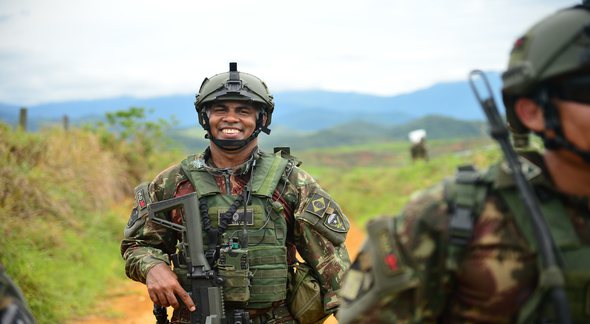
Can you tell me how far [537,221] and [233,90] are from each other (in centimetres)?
259

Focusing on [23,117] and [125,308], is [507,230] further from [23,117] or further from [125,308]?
[23,117]

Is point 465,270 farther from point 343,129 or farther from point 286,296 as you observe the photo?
point 343,129

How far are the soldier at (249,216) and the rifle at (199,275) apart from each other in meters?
0.06

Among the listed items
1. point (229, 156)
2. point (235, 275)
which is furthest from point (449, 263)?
point (229, 156)

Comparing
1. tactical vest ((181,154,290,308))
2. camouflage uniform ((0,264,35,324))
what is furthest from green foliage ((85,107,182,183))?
camouflage uniform ((0,264,35,324))

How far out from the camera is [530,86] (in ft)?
6.27

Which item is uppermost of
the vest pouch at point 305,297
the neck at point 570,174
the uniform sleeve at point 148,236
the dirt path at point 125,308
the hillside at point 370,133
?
the hillside at point 370,133

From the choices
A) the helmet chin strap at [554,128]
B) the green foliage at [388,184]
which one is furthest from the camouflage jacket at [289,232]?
the green foliage at [388,184]

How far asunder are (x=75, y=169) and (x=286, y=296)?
784cm

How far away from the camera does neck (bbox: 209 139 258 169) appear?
414 cm

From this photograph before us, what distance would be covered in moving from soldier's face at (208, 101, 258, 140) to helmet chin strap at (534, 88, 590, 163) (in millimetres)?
A: 2384

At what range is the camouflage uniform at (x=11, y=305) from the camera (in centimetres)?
191

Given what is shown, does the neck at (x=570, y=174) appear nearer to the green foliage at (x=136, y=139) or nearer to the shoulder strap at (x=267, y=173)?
the shoulder strap at (x=267, y=173)

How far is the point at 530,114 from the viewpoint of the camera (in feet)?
6.46
